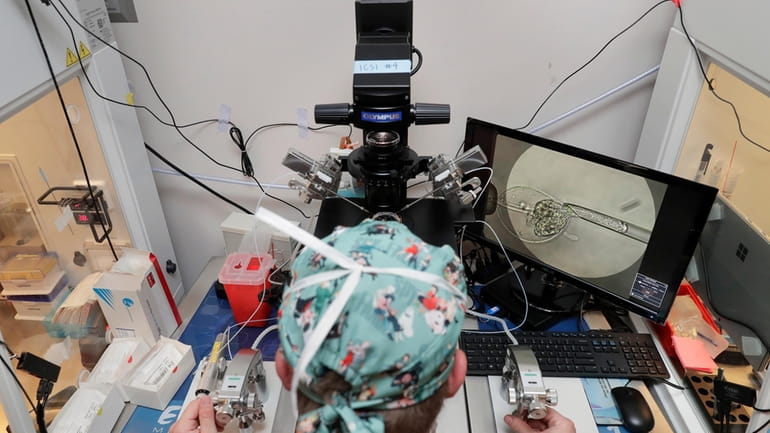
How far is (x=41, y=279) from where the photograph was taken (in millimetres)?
1552

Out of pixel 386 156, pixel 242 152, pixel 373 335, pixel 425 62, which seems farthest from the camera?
pixel 242 152

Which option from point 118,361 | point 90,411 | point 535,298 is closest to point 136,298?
point 118,361

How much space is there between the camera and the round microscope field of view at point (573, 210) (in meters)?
1.20

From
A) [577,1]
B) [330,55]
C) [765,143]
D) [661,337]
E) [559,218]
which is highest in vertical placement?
[577,1]

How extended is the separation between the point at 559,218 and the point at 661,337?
0.42m

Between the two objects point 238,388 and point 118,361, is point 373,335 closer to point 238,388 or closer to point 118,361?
point 238,388

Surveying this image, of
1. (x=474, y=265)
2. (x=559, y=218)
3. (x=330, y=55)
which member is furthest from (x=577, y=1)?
(x=474, y=265)

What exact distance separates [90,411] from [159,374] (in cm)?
16

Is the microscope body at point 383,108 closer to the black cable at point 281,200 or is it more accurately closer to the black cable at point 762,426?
the black cable at point 281,200

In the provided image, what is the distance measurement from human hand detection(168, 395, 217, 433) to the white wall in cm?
91

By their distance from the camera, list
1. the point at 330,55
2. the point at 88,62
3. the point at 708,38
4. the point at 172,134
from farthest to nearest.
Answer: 1. the point at 172,134
2. the point at 330,55
3. the point at 88,62
4. the point at 708,38

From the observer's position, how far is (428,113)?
1.09 meters

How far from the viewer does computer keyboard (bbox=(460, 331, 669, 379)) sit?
124 cm

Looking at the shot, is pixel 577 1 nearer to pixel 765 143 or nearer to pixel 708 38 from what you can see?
pixel 708 38
